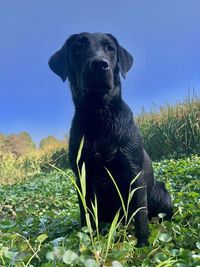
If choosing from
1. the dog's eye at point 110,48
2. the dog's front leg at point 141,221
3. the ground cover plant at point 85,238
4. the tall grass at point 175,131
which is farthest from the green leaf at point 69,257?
the tall grass at point 175,131

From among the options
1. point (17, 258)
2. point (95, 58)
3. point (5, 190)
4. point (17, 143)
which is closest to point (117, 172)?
point (95, 58)

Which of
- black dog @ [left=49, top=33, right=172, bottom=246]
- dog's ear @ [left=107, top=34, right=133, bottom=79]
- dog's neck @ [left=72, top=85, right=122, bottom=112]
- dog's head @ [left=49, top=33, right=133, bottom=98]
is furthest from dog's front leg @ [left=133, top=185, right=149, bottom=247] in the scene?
dog's ear @ [left=107, top=34, right=133, bottom=79]

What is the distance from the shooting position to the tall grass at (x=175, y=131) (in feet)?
38.3

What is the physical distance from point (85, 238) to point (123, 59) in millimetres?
1574

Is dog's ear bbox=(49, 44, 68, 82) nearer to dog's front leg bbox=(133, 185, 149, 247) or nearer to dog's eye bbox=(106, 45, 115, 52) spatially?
dog's eye bbox=(106, 45, 115, 52)

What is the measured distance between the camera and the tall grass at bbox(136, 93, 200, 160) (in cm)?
1167

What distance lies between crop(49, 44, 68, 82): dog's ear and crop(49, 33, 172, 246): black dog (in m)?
0.09

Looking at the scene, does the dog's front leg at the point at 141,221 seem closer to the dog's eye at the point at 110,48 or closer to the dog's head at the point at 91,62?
the dog's head at the point at 91,62

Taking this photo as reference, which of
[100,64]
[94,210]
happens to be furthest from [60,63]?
[94,210]

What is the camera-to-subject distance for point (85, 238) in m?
2.76

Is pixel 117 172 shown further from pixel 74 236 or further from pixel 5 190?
pixel 5 190

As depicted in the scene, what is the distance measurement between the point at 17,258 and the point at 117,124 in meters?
1.35

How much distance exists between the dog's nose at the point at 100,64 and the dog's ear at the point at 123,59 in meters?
0.37

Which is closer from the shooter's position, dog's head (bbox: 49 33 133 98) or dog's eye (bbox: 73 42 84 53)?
dog's head (bbox: 49 33 133 98)
